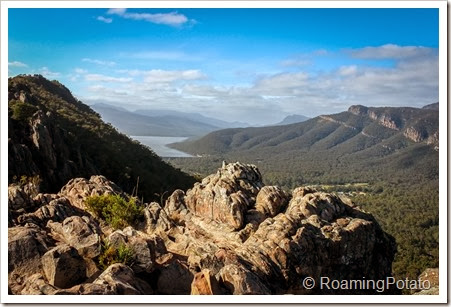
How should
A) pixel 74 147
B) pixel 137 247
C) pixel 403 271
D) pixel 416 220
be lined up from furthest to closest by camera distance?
pixel 416 220 < pixel 403 271 < pixel 74 147 < pixel 137 247

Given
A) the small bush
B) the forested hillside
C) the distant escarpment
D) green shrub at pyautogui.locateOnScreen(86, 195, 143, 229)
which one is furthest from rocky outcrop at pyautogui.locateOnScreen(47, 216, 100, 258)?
the forested hillside

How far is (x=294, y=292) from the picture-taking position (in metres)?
8.73

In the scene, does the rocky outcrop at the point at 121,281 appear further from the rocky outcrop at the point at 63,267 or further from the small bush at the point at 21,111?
the small bush at the point at 21,111

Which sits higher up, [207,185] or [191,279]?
[207,185]

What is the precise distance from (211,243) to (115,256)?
95.8 inches

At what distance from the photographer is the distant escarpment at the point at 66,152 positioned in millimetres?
22506

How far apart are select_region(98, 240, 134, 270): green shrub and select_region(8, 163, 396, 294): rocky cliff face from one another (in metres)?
0.09

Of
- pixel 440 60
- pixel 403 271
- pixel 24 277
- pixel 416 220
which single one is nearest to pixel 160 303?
pixel 24 277

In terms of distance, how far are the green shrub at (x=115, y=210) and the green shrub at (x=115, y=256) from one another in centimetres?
276

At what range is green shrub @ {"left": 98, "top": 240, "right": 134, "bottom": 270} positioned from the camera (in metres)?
8.21

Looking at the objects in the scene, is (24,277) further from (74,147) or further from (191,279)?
(74,147)

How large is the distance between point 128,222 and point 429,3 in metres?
9.64

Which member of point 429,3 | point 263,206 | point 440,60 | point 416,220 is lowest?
point 416,220

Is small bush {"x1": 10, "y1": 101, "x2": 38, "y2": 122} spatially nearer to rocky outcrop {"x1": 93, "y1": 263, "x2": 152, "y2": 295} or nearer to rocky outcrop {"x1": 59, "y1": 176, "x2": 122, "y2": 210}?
rocky outcrop {"x1": 59, "y1": 176, "x2": 122, "y2": 210}
